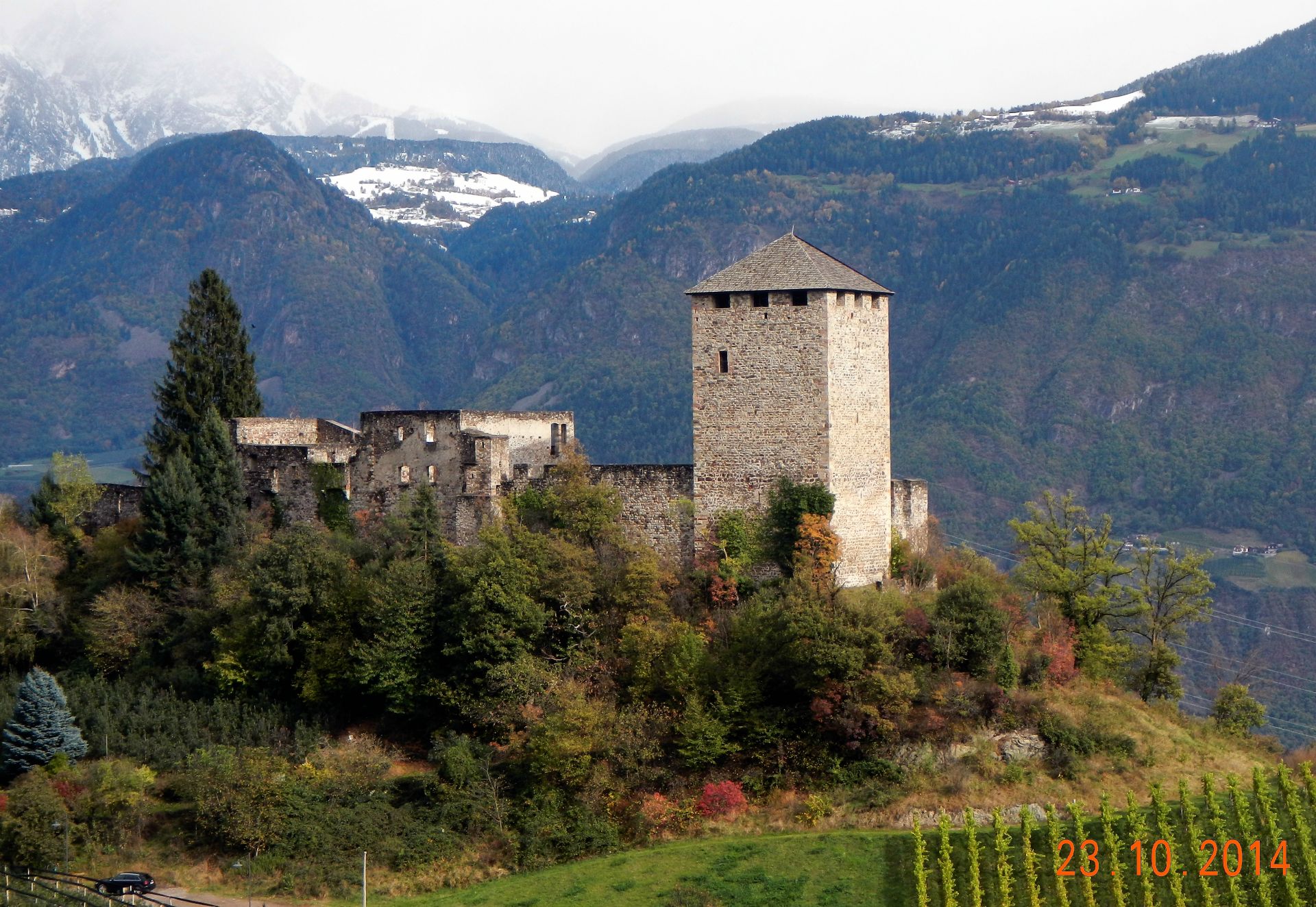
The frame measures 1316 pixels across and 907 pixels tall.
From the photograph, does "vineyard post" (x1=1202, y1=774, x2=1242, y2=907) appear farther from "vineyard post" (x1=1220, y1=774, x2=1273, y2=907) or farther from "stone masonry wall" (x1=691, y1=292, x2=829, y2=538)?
"stone masonry wall" (x1=691, y1=292, x2=829, y2=538)

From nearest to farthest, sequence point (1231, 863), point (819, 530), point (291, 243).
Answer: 1. point (1231, 863)
2. point (819, 530)
3. point (291, 243)

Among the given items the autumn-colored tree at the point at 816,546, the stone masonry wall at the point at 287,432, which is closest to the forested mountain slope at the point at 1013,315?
the stone masonry wall at the point at 287,432

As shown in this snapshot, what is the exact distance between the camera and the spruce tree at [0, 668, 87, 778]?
143 ft

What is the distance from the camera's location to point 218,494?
4916cm

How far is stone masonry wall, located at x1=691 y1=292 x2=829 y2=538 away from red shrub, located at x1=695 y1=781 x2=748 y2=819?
6828 millimetres

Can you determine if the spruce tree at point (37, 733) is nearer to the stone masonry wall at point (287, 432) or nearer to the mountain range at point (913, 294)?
the stone masonry wall at point (287, 432)

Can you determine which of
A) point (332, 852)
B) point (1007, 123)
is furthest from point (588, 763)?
point (1007, 123)

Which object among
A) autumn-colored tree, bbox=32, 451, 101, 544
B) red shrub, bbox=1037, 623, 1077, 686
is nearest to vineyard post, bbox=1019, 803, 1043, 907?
red shrub, bbox=1037, 623, 1077, 686

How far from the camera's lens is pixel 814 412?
42.7 metres

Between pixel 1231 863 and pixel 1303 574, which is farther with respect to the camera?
pixel 1303 574

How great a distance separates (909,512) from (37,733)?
2209 cm

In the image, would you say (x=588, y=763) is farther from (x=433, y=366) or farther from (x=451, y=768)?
(x=433, y=366)

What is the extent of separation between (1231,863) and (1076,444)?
8796cm

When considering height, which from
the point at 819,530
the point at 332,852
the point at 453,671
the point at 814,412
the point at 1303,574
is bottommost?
the point at 1303,574
